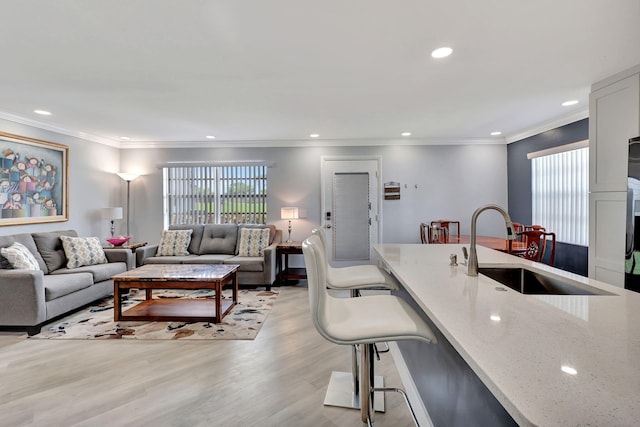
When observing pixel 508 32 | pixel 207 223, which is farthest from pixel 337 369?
pixel 207 223

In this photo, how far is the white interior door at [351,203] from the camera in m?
5.55

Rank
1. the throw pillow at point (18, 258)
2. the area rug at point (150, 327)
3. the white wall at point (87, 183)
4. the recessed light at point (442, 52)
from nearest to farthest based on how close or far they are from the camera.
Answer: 1. the recessed light at point (442, 52)
2. the area rug at point (150, 327)
3. the throw pillow at point (18, 258)
4. the white wall at point (87, 183)

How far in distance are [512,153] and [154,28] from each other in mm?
5428

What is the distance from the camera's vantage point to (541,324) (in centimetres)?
93

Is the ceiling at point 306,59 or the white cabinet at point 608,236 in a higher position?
the ceiling at point 306,59

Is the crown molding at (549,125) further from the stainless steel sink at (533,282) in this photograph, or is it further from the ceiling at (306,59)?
the stainless steel sink at (533,282)

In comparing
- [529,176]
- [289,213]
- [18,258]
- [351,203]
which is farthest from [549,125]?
[18,258]

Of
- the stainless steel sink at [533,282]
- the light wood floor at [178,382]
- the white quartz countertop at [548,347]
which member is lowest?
the light wood floor at [178,382]

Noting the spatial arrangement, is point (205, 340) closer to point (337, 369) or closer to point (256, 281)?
point (337, 369)

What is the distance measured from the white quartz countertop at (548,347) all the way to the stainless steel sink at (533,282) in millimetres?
54

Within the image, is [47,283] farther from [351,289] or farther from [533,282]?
[533,282]

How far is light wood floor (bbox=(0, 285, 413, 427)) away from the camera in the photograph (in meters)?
1.88

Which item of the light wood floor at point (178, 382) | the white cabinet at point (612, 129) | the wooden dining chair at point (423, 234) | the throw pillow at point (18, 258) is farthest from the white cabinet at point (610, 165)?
the throw pillow at point (18, 258)

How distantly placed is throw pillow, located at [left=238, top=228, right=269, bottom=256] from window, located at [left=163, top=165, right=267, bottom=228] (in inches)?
22.6
